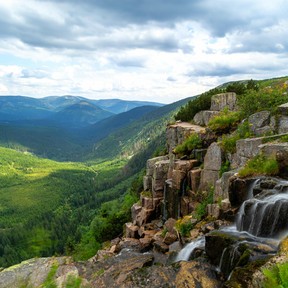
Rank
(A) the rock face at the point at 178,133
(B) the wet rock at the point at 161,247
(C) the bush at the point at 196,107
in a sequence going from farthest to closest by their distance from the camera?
(C) the bush at the point at 196,107
(A) the rock face at the point at 178,133
(B) the wet rock at the point at 161,247

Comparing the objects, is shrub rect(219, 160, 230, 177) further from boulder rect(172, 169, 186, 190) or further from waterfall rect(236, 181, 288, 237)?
waterfall rect(236, 181, 288, 237)

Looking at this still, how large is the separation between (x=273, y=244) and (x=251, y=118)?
15.5 metres

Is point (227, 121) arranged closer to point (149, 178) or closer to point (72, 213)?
point (149, 178)

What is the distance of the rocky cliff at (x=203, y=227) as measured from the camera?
626 inches

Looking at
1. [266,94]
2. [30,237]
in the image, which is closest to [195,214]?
[266,94]

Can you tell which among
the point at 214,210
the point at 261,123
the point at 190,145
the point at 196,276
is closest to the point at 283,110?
the point at 261,123

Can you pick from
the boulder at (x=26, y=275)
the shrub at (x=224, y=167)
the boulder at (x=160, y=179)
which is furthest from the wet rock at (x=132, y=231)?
the shrub at (x=224, y=167)

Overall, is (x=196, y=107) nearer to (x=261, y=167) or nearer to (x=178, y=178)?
(x=178, y=178)

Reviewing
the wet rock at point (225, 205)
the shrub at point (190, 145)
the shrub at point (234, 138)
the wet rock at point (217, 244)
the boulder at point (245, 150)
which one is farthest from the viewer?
the shrub at point (190, 145)

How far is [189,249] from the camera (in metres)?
20.4

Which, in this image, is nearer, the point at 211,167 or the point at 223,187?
the point at 223,187

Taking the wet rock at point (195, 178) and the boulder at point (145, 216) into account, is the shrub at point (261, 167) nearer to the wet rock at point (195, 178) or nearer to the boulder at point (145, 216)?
the wet rock at point (195, 178)

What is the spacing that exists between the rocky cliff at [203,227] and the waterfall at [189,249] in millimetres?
87

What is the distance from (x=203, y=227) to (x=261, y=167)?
5527 mm
